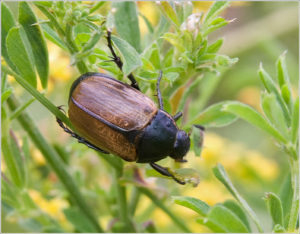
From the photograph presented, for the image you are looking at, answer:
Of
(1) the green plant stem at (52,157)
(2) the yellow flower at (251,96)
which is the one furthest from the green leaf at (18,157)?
(2) the yellow flower at (251,96)

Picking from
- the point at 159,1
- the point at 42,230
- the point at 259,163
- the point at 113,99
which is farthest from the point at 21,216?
the point at 259,163

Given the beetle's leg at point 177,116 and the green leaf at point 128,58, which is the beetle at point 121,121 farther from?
the green leaf at point 128,58

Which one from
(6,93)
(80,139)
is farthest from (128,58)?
(80,139)

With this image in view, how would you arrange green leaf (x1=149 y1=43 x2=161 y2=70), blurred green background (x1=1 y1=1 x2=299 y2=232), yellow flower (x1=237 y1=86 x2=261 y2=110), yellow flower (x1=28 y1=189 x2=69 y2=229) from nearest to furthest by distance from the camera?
green leaf (x1=149 y1=43 x2=161 y2=70) < yellow flower (x1=28 y1=189 x2=69 y2=229) < blurred green background (x1=1 y1=1 x2=299 y2=232) < yellow flower (x1=237 y1=86 x2=261 y2=110)

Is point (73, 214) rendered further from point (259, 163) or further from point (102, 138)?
point (259, 163)

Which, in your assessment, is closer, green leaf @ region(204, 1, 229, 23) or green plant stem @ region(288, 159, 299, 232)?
green plant stem @ region(288, 159, 299, 232)

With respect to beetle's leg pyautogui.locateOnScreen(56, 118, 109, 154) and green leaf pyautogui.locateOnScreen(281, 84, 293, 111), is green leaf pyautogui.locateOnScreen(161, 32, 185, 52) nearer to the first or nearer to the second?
green leaf pyautogui.locateOnScreen(281, 84, 293, 111)

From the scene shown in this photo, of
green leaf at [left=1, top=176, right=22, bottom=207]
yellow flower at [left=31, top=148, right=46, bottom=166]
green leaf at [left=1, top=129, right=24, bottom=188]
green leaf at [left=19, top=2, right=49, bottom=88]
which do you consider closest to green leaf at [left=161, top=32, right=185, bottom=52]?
green leaf at [left=19, top=2, right=49, bottom=88]
